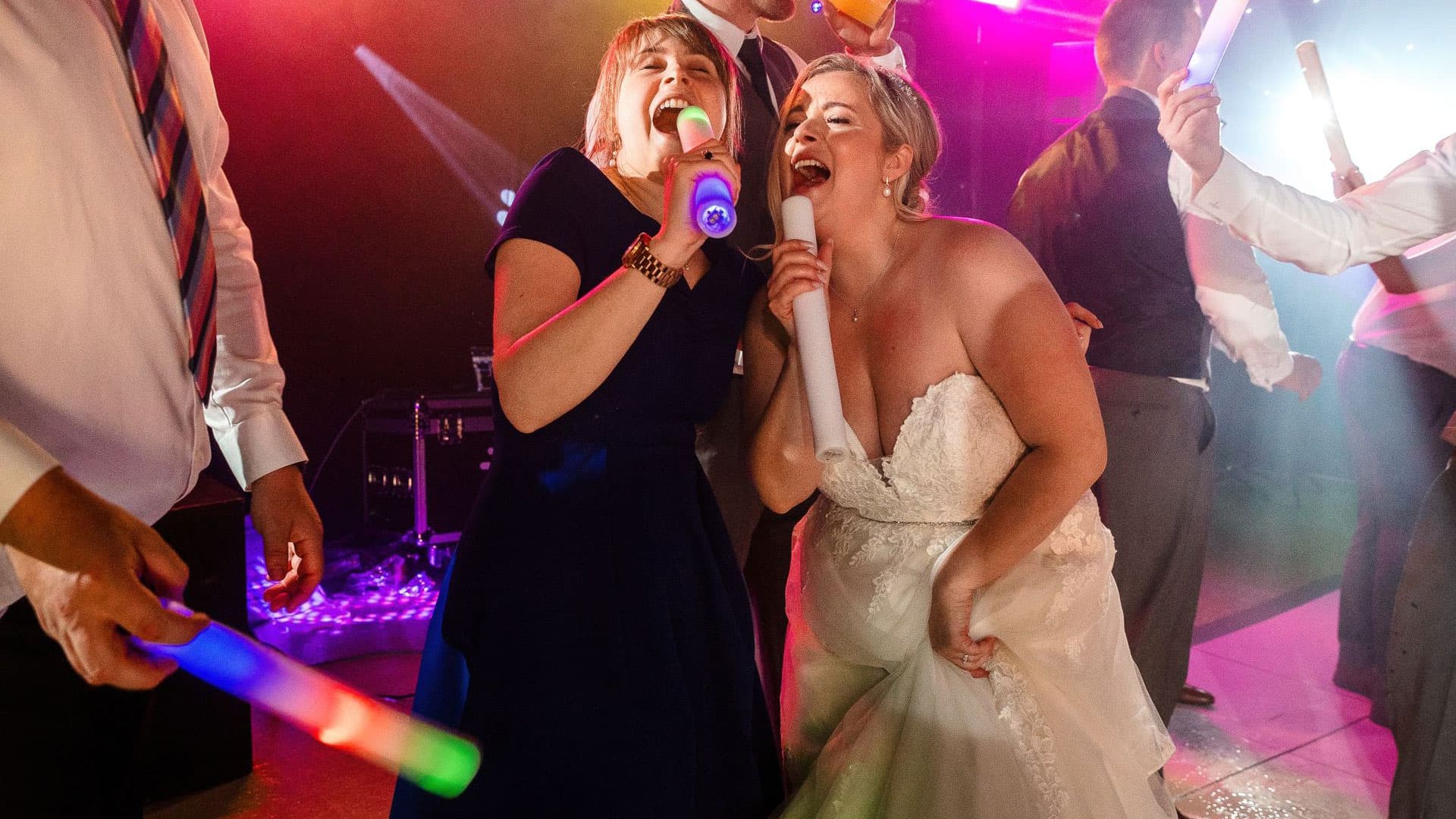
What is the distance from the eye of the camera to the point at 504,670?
1265 millimetres

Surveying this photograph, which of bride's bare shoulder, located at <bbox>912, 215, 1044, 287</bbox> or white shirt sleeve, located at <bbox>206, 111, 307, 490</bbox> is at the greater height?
bride's bare shoulder, located at <bbox>912, 215, 1044, 287</bbox>

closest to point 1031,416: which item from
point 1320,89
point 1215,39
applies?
point 1215,39

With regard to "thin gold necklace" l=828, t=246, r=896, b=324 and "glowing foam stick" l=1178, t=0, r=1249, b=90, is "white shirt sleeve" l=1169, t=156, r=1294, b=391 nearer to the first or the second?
"glowing foam stick" l=1178, t=0, r=1249, b=90

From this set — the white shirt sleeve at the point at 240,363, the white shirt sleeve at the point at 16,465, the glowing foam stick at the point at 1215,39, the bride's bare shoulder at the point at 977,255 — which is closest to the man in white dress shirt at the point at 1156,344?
the glowing foam stick at the point at 1215,39

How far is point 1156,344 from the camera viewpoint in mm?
2625

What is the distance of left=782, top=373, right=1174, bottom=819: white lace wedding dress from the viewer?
143cm

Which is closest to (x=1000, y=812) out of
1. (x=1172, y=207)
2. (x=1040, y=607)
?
(x=1040, y=607)

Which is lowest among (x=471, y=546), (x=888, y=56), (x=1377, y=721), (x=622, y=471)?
(x=1377, y=721)

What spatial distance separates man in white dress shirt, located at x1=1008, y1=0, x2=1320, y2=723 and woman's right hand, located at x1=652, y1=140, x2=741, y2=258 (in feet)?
5.97

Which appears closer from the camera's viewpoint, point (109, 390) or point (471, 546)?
point (109, 390)

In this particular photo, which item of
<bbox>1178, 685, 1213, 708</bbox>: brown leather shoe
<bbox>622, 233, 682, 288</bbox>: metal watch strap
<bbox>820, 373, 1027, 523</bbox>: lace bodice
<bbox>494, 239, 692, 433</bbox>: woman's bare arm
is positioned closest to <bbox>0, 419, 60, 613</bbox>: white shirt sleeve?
<bbox>494, 239, 692, 433</bbox>: woman's bare arm

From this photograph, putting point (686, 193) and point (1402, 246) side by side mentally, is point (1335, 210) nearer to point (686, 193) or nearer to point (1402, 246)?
point (1402, 246)

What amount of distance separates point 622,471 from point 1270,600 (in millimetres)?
4485

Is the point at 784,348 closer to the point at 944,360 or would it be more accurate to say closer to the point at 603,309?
the point at 944,360
